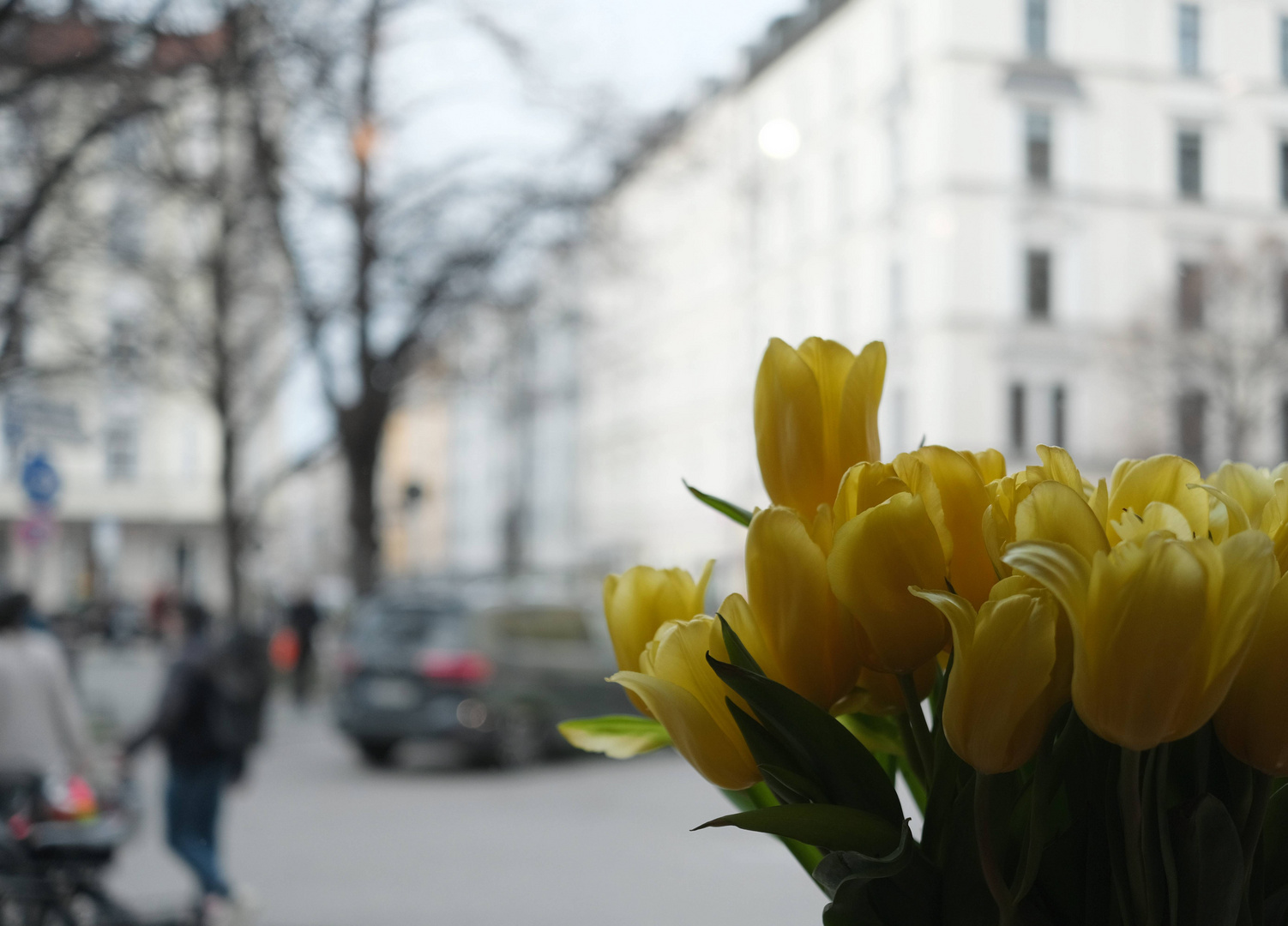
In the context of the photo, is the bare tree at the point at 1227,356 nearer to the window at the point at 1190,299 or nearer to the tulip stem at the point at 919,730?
the window at the point at 1190,299

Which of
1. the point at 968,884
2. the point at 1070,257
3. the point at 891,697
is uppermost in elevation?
the point at 1070,257

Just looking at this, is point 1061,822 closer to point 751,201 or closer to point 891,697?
point 891,697

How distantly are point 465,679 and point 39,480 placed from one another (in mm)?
4050

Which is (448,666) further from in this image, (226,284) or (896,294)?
(896,294)

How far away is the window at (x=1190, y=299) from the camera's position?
25.0m

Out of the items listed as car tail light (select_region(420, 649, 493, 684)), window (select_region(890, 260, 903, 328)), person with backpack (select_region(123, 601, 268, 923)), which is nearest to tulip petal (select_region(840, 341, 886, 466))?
person with backpack (select_region(123, 601, 268, 923))

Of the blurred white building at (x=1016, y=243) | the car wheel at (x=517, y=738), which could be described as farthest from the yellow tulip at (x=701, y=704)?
the blurred white building at (x=1016, y=243)

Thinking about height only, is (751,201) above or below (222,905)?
above

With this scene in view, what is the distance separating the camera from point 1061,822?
0.99 m

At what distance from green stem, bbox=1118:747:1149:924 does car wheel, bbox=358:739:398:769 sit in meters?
13.4

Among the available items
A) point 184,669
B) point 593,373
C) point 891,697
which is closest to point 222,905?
point 184,669

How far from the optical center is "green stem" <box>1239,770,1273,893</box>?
3.05 feet

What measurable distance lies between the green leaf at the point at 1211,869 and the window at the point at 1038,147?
28047mm

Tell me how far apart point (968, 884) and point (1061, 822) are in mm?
80
